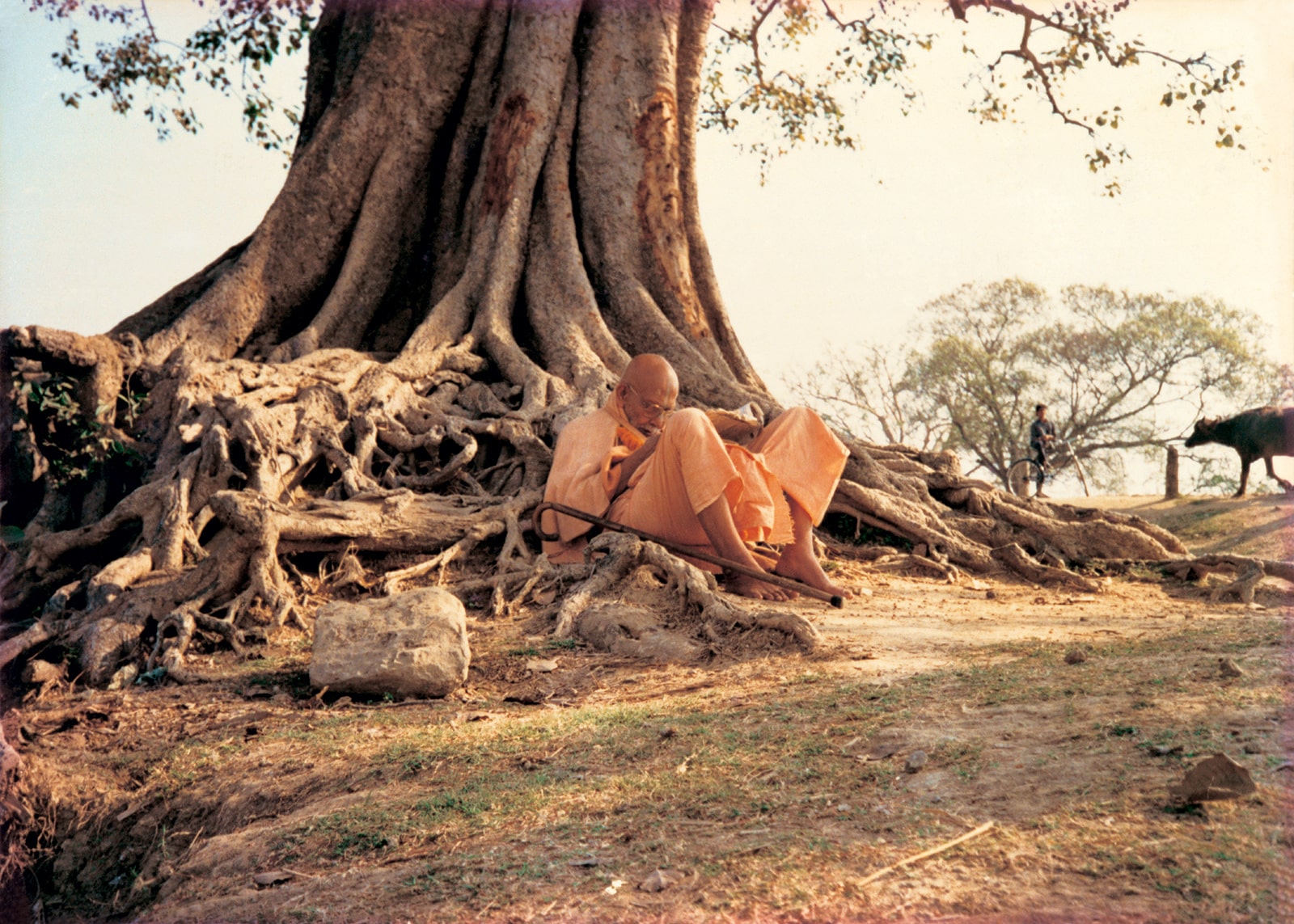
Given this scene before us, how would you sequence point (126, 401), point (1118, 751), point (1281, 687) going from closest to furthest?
point (1118, 751) < point (1281, 687) < point (126, 401)

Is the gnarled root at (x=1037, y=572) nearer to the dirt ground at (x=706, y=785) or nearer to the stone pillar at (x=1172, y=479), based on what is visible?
the dirt ground at (x=706, y=785)

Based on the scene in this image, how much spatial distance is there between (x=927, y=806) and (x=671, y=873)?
637 mm

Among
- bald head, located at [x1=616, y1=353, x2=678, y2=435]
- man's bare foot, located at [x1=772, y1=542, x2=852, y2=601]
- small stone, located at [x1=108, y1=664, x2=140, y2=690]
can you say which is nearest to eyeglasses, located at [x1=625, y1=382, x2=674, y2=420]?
bald head, located at [x1=616, y1=353, x2=678, y2=435]

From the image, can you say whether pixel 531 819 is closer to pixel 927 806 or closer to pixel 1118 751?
pixel 927 806

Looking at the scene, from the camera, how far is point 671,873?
2.31 m

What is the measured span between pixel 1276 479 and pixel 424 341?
1296 cm

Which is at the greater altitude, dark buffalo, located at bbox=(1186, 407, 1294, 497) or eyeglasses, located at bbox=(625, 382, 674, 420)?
eyeglasses, located at bbox=(625, 382, 674, 420)

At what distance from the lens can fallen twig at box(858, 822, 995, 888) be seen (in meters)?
2.17

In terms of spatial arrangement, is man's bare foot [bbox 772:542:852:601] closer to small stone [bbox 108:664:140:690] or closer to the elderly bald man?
the elderly bald man

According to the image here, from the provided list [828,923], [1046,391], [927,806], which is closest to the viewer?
[828,923]

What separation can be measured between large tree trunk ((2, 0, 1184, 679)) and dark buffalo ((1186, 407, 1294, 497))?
902 cm

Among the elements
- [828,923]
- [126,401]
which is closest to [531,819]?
[828,923]

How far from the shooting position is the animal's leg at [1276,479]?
15242mm

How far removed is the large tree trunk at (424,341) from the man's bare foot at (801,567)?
1.50 meters
